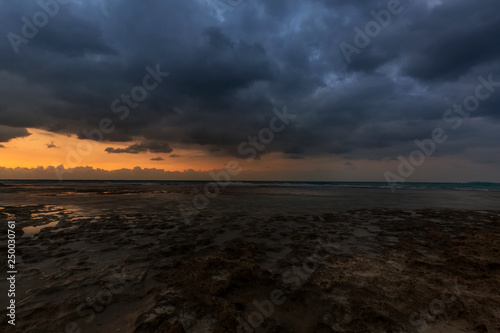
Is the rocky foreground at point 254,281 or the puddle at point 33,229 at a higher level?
the puddle at point 33,229

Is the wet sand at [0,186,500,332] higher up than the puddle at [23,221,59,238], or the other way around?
the puddle at [23,221,59,238]

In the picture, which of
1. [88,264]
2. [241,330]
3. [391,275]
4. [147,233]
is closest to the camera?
[241,330]

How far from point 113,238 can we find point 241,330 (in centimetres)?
732

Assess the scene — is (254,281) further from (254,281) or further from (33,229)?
(33,229)

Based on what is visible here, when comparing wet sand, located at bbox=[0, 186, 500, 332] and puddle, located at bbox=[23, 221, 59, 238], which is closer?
wet sand, located at bbox=[0, 186, 500, 332]

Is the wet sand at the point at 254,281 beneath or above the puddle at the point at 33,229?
beneath

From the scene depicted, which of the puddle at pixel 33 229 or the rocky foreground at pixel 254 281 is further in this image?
the puddle at pixel 33 229

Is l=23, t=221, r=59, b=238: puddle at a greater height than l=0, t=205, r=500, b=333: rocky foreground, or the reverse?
l=23, t=221, r=59, b=238: puddle

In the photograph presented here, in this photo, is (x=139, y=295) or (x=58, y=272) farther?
(x=58, y=272)

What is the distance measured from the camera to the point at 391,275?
540 centimetres

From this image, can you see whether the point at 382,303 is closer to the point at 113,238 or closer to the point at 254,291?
the point at 254,291

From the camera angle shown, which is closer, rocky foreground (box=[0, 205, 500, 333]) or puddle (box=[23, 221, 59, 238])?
rocky foreground (box=[0, 205, 500, 333])

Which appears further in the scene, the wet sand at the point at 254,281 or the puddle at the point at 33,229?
the puddle at the point at 33,229

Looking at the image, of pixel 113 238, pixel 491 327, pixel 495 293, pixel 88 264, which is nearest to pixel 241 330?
pixel 491 327
